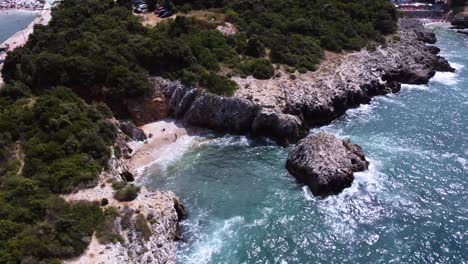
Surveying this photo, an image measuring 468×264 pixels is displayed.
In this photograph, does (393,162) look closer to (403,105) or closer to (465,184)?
(465,184)

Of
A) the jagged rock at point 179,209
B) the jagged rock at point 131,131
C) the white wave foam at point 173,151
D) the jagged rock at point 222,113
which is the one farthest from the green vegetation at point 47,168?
the jagged rock at point 222,113

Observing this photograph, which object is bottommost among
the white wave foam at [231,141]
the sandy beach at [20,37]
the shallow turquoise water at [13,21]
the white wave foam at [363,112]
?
the shallow turquoise water at [13,21]

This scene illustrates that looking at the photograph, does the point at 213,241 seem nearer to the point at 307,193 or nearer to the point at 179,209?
the point at 179,209

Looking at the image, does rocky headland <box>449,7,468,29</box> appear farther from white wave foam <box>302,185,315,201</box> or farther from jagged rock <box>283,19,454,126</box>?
white wave foam <box>302,185,315,201</box>

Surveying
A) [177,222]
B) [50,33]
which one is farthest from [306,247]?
[50,33]

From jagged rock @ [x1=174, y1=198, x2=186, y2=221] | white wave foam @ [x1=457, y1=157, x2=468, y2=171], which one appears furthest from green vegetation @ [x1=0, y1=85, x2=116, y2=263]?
white wave foam @ [x1=457, y1=157, x2=468, y2=171]

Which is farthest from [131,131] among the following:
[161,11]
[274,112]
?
[161,11]

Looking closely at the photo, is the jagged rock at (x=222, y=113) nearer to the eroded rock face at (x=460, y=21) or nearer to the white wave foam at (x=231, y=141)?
the white wave foam at (x=231, y=141)
